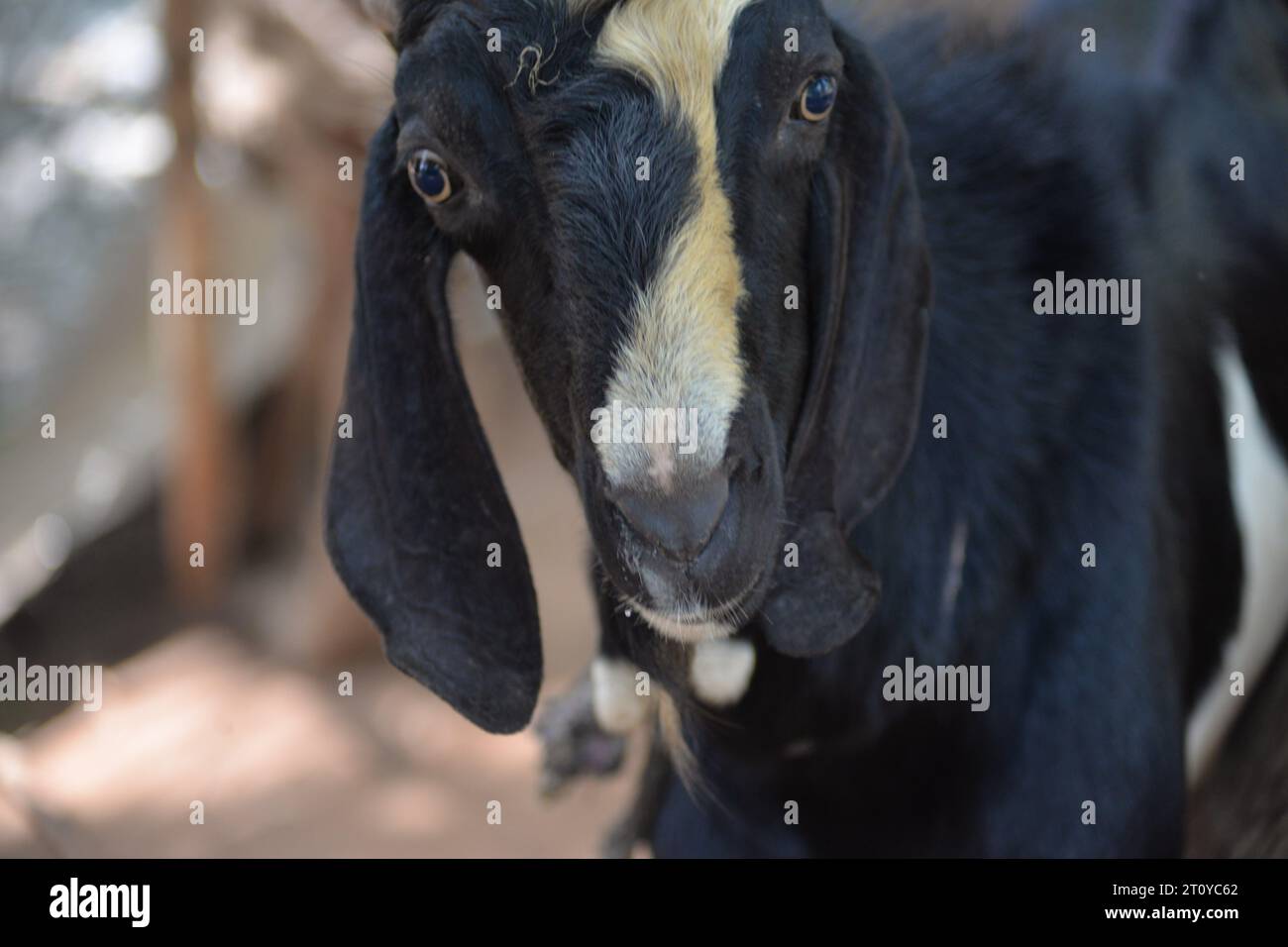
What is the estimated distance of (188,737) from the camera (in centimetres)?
467

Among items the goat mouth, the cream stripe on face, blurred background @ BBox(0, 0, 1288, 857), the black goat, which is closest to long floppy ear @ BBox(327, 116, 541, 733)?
the black goat

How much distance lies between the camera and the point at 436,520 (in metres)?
1.77

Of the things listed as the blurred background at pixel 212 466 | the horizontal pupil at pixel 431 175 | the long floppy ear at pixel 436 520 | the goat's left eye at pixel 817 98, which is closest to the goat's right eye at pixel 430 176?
the horizontal pupil at pixel 431 175

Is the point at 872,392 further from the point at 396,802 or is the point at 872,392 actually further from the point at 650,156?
the point at 396,802

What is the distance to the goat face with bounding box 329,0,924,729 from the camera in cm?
137

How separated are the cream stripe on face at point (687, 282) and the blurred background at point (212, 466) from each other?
1848 mm

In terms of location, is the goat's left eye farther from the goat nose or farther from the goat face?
the goat nose

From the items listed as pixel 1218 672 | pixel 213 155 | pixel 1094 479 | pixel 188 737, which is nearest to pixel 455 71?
pixel 1094 479

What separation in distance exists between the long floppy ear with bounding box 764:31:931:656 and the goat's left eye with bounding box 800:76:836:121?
0.32ft

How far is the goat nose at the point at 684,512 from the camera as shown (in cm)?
133

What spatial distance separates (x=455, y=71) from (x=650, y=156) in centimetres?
23

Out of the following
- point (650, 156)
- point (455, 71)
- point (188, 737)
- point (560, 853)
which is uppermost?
point (455, 71)

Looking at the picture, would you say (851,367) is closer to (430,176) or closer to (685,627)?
(685,627)
